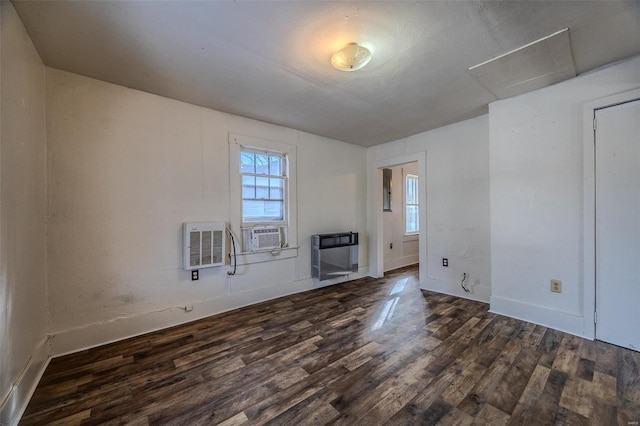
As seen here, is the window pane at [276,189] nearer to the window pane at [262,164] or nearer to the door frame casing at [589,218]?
the window pane at [262,164]

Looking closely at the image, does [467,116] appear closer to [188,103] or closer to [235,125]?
[235,125]

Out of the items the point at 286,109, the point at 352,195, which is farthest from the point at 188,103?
the point at 352,195

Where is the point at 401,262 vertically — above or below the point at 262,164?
below

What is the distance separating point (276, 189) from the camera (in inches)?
142

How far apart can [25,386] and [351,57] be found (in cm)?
310

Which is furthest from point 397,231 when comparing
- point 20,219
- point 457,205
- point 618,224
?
point 20,219

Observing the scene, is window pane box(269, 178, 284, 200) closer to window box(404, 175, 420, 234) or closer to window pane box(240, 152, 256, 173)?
window pane box(240, 152, 256, 173)

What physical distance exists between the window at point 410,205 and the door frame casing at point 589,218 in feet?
11.0

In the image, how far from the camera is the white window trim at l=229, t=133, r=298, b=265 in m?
3.14

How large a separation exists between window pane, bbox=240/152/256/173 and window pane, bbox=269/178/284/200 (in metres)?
0.32

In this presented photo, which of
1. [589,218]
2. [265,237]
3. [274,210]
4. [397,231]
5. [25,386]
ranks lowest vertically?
[25,386]

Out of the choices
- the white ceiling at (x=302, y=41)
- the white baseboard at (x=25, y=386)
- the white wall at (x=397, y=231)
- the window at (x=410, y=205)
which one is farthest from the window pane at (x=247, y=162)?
the window at (x=410, y=205)

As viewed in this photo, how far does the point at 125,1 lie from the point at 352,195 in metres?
3.64

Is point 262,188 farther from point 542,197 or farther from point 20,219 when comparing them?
point 542,197
